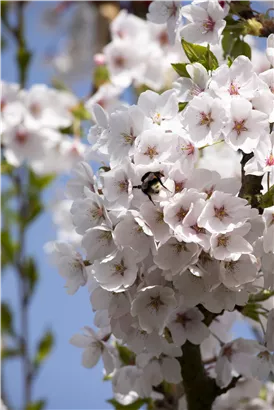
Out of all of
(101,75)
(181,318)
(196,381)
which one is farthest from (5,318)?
(181,318)

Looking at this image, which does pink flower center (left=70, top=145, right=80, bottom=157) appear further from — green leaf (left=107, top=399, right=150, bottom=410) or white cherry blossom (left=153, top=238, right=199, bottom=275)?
white cherry blossom (left=153, top=238, right=199, bottom=275)

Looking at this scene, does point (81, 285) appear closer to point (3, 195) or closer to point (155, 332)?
point (155, 332)

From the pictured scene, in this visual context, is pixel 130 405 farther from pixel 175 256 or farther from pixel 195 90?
pixel 195 90

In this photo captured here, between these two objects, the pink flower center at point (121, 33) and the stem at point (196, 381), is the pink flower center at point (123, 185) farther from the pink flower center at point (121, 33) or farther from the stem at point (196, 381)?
the pink flower center at point (121, 33)

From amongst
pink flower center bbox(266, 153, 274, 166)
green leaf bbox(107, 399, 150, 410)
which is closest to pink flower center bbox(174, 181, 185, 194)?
pink flower center bbox(266, 153, 274, 166)

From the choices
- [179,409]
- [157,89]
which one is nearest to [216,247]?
[179,409]

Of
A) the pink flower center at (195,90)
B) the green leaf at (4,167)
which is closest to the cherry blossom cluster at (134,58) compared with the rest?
the green leaf at (4,167)
